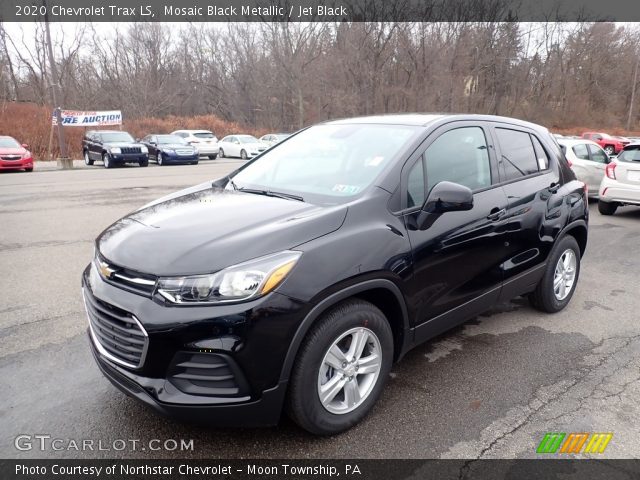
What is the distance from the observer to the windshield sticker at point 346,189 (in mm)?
2929

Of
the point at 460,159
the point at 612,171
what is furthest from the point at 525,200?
the point at 612,171

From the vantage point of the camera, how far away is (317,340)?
7.84ft

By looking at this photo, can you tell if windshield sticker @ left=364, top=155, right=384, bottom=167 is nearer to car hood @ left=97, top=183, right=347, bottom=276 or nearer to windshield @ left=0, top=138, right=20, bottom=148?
car hood @ left=97, top=183, right=347, bottom=276

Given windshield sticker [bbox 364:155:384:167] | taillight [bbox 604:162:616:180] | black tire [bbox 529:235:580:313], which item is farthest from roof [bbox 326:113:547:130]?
taillight [bbox 604:162:616:180]

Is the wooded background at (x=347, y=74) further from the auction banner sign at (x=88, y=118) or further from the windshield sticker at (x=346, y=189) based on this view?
the windshield sticker at (x=346, y=189)

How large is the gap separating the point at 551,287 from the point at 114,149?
19786mm

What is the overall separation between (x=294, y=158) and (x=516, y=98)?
174 ft

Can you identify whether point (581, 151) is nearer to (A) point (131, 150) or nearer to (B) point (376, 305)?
(B) point (376, 305)

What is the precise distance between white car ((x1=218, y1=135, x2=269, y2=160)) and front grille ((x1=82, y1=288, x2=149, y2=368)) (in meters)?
24.7

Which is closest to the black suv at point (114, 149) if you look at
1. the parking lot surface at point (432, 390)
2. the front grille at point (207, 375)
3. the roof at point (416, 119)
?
the parking lot surface at point (432, 390)

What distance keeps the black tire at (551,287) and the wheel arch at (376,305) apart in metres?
1.99

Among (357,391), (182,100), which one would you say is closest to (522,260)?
(357,391)

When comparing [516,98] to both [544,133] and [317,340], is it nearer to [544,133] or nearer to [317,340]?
[544,133]

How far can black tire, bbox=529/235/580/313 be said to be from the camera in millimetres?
4223
